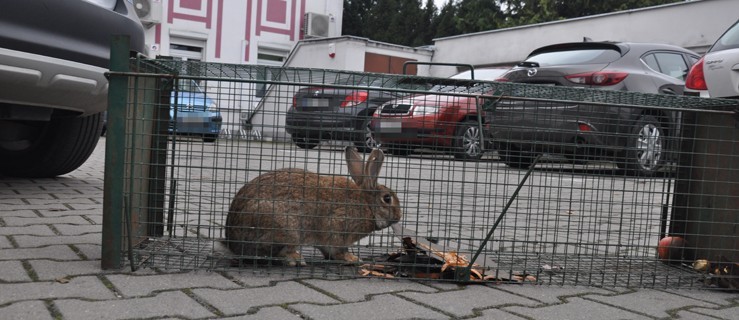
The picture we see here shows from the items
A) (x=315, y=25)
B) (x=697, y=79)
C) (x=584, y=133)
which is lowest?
(x=584, y=133)

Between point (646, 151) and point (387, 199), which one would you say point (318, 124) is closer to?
point (387, 199)

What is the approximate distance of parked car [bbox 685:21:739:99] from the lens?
17.5ft

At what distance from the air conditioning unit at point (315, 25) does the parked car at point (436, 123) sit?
24.7 meters

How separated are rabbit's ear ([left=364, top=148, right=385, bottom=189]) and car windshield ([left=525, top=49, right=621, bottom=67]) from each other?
6.35 metres

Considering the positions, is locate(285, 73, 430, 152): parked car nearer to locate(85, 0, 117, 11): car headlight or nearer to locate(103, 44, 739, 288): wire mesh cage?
locate(103, 44, 739, 288): wire mesh cage

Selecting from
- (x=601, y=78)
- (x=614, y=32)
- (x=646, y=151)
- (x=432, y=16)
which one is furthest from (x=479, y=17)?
(x=646, y=151)

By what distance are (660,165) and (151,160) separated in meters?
2.65

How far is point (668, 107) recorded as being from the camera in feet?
11.0

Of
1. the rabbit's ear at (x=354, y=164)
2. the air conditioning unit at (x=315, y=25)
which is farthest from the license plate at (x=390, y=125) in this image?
the air conditioning unit at (x=315, y=25)

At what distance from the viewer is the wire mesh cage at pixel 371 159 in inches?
125

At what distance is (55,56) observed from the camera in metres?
4.29

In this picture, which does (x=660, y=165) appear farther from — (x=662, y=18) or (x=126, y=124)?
(x=662, y=18)

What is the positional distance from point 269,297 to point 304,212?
1.91 feet

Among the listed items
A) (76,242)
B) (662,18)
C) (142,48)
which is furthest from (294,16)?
(76,242)
